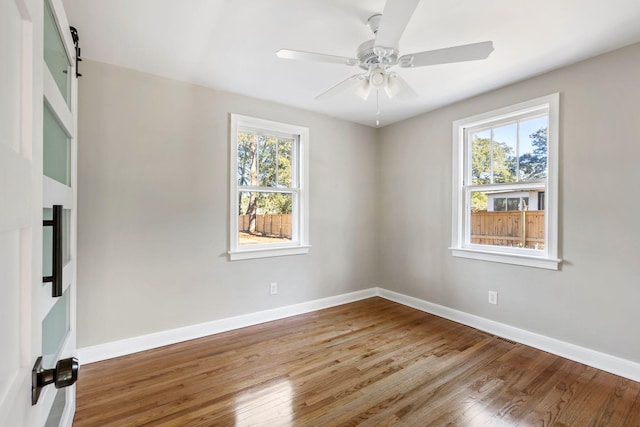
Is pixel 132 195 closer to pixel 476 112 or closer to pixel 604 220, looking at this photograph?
pixel 476 112

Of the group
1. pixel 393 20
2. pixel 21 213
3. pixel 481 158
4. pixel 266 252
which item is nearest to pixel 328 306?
pixel 266 252

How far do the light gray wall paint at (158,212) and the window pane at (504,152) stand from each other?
2103 millimetres

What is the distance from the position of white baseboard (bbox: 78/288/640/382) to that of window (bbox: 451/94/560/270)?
666 millimetres

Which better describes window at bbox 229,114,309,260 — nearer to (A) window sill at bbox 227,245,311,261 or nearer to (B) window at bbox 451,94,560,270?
(A) window sill at bbox 227,245,311,261

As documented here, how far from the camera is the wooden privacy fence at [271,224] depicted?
3.33 m

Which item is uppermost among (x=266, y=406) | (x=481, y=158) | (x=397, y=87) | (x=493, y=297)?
(x=397, y=87)

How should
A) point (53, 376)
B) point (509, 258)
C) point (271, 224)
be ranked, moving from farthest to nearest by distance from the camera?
1. point (271, 224)
2. point (509, 258)
3. point (53, 376)

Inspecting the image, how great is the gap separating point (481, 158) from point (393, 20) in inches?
89.2

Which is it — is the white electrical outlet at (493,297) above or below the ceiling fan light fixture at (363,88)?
below

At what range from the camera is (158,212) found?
2.74m

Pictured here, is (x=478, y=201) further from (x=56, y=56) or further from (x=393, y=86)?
(x=56, y=56)

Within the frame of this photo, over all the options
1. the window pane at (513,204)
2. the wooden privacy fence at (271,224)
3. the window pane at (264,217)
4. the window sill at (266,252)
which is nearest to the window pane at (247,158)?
the window pane at (264,217)

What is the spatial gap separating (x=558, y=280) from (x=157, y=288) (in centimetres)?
354

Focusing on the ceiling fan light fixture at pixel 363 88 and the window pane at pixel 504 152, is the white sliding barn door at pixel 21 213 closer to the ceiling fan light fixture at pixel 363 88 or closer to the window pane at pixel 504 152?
the ceiling fan light fixture at pixel 363 88
